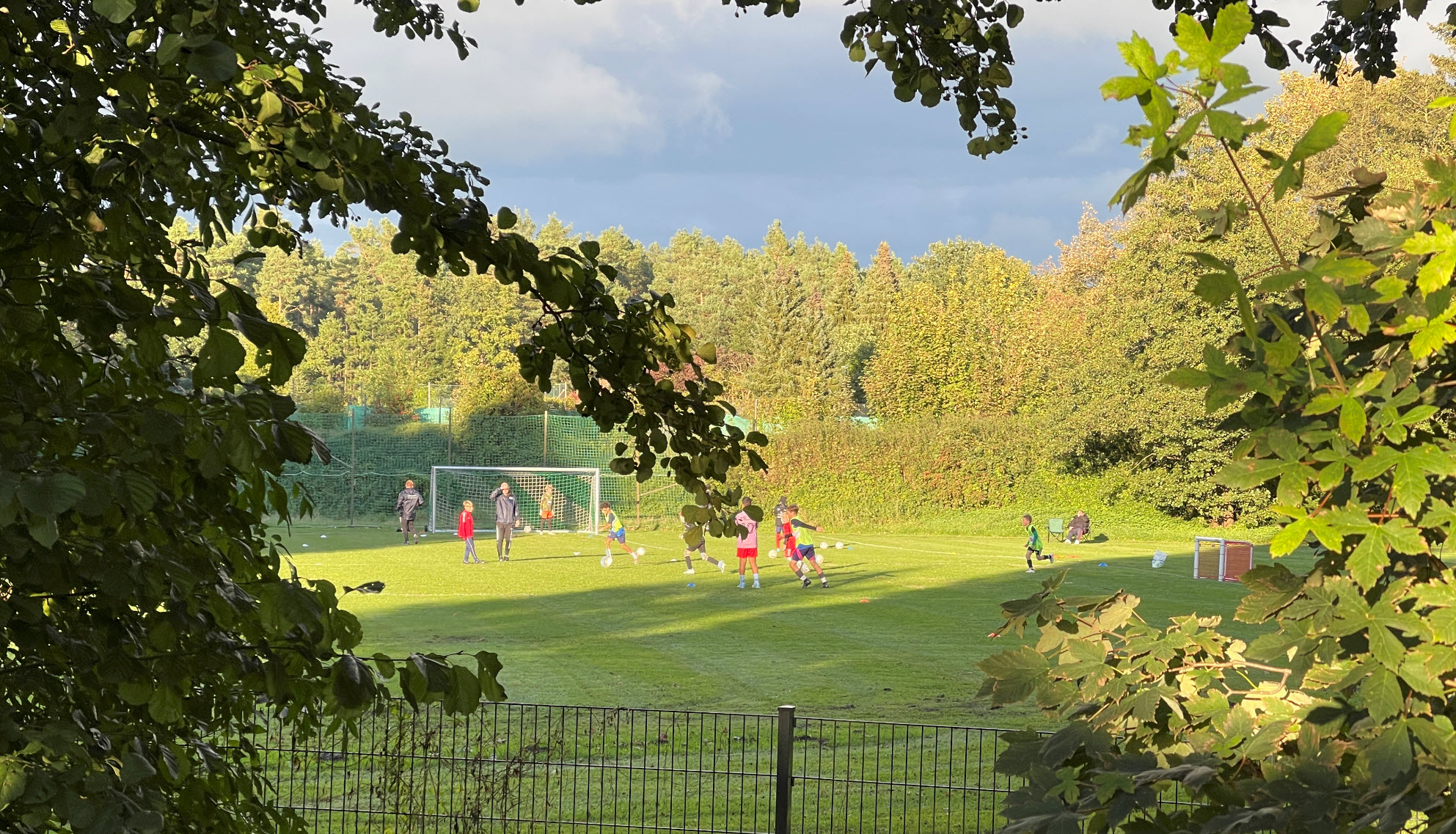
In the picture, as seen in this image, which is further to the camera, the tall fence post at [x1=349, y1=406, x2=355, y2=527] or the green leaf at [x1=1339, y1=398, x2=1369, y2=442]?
the tall fence post at [x1=349, y1=406, x2=355, y2=527]

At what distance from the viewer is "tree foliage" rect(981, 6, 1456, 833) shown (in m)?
1.09

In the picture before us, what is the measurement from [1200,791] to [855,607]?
52.5 feet

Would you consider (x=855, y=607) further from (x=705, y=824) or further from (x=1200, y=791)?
(x=1200, y=791)

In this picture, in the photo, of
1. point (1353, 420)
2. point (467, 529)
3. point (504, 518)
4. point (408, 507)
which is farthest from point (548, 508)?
point (1353, 420)

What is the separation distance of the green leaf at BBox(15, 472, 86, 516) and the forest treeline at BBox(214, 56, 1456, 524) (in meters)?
1.36

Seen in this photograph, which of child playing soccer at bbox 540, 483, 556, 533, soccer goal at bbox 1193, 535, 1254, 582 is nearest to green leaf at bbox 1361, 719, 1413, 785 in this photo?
soccer goal at bbox 1193, 535, 1254, 582

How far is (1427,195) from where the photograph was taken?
1.19 m

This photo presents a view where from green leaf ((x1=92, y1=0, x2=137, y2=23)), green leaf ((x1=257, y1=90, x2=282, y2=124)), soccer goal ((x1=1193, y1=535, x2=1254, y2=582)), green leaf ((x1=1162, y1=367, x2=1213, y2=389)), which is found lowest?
soccer goal ((x1=1193, y1=535, x2=1254, y2=582))

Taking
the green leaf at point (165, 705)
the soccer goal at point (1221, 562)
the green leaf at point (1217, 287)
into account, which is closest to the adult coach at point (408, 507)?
the soccer goal at point (1221, 562)

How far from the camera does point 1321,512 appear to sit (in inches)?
46.0

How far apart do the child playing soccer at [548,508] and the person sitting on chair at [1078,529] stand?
42.1ft

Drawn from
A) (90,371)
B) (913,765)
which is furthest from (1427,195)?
(913,765)

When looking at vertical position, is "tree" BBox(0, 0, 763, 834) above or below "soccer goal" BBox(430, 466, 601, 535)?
above

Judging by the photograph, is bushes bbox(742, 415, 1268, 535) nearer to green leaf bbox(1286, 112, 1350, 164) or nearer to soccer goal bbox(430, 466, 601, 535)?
soccer goal bbox(430, 466, 601, 535)
